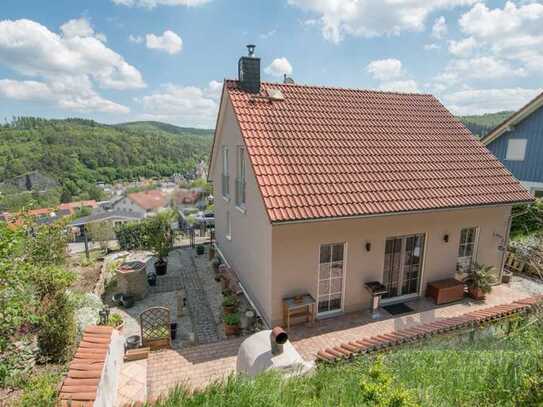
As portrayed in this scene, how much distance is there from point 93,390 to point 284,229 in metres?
5.44

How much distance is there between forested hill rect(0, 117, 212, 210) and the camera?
3637 inches

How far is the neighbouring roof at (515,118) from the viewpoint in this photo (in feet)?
61.2

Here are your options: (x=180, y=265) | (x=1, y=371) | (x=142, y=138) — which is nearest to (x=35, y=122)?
(x=142, y=138)

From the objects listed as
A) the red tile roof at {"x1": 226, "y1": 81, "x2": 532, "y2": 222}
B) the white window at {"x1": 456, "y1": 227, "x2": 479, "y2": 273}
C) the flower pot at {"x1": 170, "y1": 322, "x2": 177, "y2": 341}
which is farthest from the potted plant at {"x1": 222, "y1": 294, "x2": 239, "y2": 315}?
the white window at {"x1": 456, "y1": 227, "x2": 479, "y2": 273}

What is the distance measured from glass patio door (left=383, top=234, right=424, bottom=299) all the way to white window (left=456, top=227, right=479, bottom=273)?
1.84m

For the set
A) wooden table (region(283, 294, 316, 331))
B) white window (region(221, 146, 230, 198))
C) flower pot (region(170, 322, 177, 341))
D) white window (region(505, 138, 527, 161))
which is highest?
white window (region(505, 138, 527, 161))

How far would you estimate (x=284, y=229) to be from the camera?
8.73 m

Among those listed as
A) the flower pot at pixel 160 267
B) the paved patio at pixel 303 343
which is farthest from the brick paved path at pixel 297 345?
the flower pot at pixel 160 267

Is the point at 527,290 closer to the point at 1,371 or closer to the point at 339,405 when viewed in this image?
the point at 339,405

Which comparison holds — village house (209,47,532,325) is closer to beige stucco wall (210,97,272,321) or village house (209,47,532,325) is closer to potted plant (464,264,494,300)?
beige stucco wall (210,97,272,321)

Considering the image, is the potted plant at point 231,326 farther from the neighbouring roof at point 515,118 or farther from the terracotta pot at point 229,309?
the neighbouring roof at point 515,118

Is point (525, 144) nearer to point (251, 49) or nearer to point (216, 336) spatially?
point (251, 49)

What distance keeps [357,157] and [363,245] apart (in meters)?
3.04

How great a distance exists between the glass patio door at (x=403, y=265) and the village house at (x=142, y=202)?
279 ft
